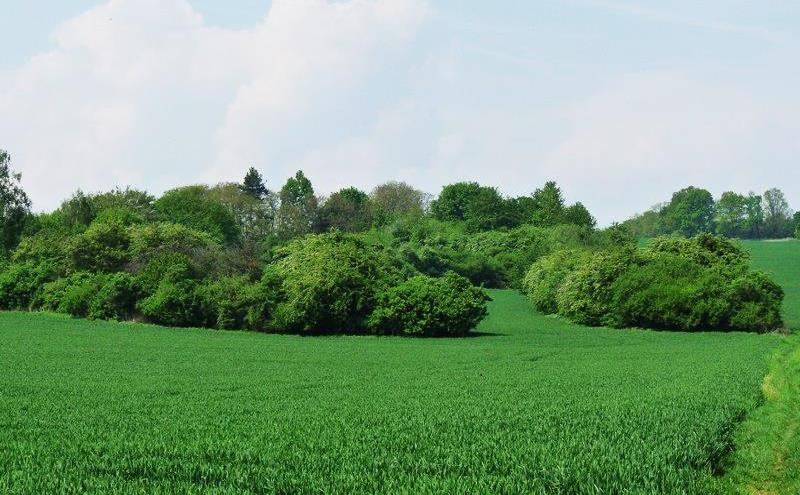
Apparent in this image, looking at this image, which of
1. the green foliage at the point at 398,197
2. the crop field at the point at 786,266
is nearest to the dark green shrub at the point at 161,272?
the crop field at the point at 786,266

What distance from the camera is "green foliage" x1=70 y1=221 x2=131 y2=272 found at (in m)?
71.8

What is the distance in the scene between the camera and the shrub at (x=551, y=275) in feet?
232

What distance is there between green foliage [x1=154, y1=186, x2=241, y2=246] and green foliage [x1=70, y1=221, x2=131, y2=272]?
2865cm

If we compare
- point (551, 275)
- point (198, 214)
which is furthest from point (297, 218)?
point (551, 275)

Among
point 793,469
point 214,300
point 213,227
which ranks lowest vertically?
point 793,469

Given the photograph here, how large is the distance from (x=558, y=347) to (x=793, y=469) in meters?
28.3

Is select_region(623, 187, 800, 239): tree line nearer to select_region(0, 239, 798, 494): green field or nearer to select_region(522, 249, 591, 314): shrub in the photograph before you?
select_region(522, 249, 591, 314): shrub

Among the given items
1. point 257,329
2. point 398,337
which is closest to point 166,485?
point 398,337

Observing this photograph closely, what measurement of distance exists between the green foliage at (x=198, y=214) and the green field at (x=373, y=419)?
66759mm

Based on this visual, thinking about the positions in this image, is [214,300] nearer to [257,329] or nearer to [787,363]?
[257,329]

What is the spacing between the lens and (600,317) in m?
60.2

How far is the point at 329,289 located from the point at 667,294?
71.8 ft

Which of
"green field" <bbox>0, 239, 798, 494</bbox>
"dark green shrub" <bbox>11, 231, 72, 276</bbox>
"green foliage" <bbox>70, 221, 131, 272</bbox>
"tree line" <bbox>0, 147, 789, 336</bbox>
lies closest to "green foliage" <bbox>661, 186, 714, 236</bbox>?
"tree line" <bbox>0, 147, 789, 336</bbox>

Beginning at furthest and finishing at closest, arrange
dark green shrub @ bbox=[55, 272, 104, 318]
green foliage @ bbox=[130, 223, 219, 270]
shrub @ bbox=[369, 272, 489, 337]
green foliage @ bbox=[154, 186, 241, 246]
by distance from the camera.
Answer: green foliage @ bbox=[154, 186, 241, 246]
green foliage @ bbox=[130, 223, 219, 270]
dark green shrub @ bbox=[55, 272, 104, 318]
shrub @ bbox=[369, 272, 489, 337]
